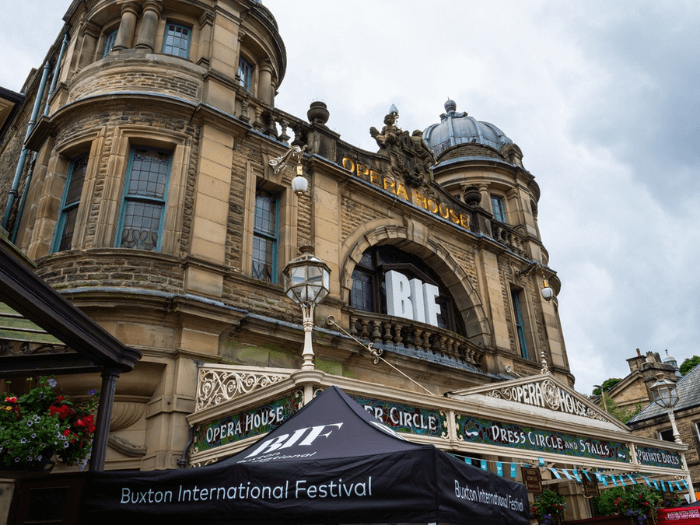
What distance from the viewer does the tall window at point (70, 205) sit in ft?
37.0

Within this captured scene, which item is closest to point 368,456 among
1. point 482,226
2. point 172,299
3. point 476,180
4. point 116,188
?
point 172,299

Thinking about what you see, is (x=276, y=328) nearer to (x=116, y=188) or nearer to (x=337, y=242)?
(x=337, y=242)

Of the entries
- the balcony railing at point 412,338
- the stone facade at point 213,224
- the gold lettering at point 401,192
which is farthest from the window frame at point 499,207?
the balcony railing at point 412,338

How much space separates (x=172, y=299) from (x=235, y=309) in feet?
3.69

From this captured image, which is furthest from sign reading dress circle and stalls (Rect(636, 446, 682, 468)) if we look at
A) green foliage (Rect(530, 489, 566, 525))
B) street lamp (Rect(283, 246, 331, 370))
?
street lamp (Rect(283, 246, 331, 370))

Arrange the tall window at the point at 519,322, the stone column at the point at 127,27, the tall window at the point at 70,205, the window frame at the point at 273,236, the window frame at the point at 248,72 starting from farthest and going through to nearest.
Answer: the tall window at the point at 519,322
the window frame at the point at 248,72
the stone column at the point at 127,27
the window frame at the point at 273,236
the tall window at the point at 70,205

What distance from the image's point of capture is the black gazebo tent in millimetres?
4082

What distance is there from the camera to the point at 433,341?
46.8 feet

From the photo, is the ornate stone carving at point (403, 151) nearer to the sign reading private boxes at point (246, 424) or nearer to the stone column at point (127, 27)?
the stone column at point (127, 27)

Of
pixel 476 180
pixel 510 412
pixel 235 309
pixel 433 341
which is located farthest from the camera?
pixel 476 180

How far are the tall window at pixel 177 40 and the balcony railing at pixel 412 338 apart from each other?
7.53 meters

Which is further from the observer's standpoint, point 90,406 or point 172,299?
point 172,299

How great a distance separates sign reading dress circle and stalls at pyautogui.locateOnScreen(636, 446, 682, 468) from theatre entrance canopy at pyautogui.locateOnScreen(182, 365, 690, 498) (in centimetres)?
2

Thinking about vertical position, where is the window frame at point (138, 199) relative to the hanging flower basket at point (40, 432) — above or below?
above
